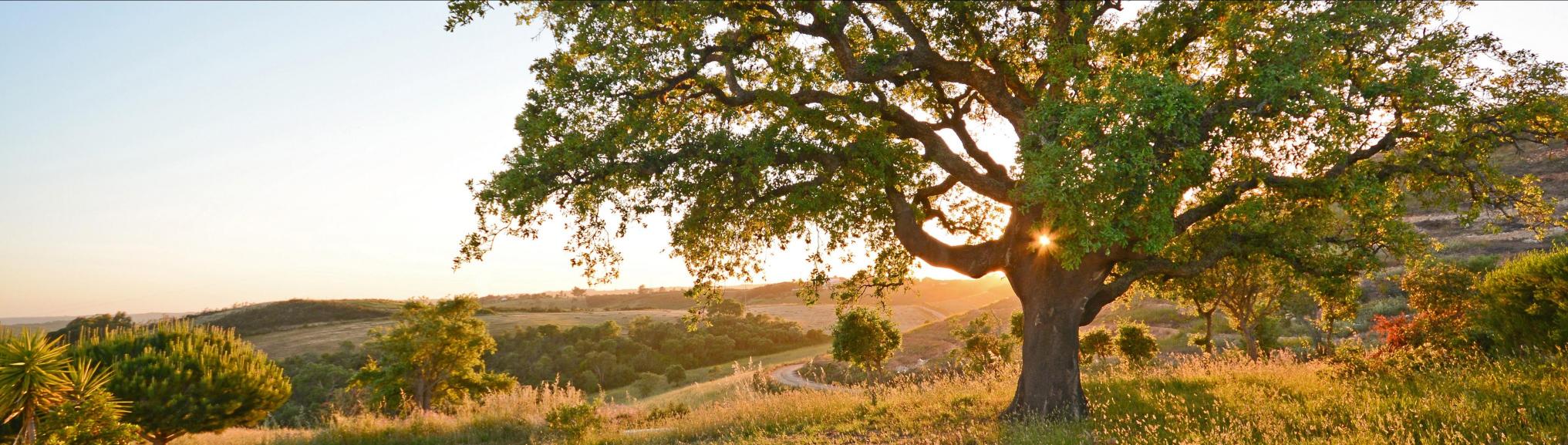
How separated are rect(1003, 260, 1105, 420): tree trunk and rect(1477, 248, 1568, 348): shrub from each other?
7172mm

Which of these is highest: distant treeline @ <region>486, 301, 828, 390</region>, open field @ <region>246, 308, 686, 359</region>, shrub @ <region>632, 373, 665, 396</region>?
open field @ <region>246, 308, 686, 359</region>

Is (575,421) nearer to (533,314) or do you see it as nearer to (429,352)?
(429,352)

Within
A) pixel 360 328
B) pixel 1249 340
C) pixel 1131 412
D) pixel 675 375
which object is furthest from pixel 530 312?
pixel 1131 412

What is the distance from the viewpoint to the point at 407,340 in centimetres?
2355

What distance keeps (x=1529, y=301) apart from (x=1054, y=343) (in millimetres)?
8578

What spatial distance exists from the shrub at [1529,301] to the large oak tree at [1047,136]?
2060mm

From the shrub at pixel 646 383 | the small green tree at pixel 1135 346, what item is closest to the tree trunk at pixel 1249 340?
the small green tree at pixel 1135 346

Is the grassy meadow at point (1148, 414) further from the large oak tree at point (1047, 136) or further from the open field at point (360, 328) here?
the open field at point (360, 328)

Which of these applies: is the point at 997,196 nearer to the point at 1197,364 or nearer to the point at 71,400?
the point at 1197,364

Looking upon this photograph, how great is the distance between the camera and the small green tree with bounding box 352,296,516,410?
2355 centimetres

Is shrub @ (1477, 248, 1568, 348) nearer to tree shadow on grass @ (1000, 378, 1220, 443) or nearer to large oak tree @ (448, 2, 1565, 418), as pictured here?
large oak tree @ (448, 2, 1565, 418)

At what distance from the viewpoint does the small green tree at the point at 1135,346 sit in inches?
787

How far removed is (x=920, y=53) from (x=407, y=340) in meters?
20.8

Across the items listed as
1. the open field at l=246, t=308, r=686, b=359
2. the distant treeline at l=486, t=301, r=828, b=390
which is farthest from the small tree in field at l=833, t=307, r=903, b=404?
the open field at l=246, t=308, r=686, b=359
